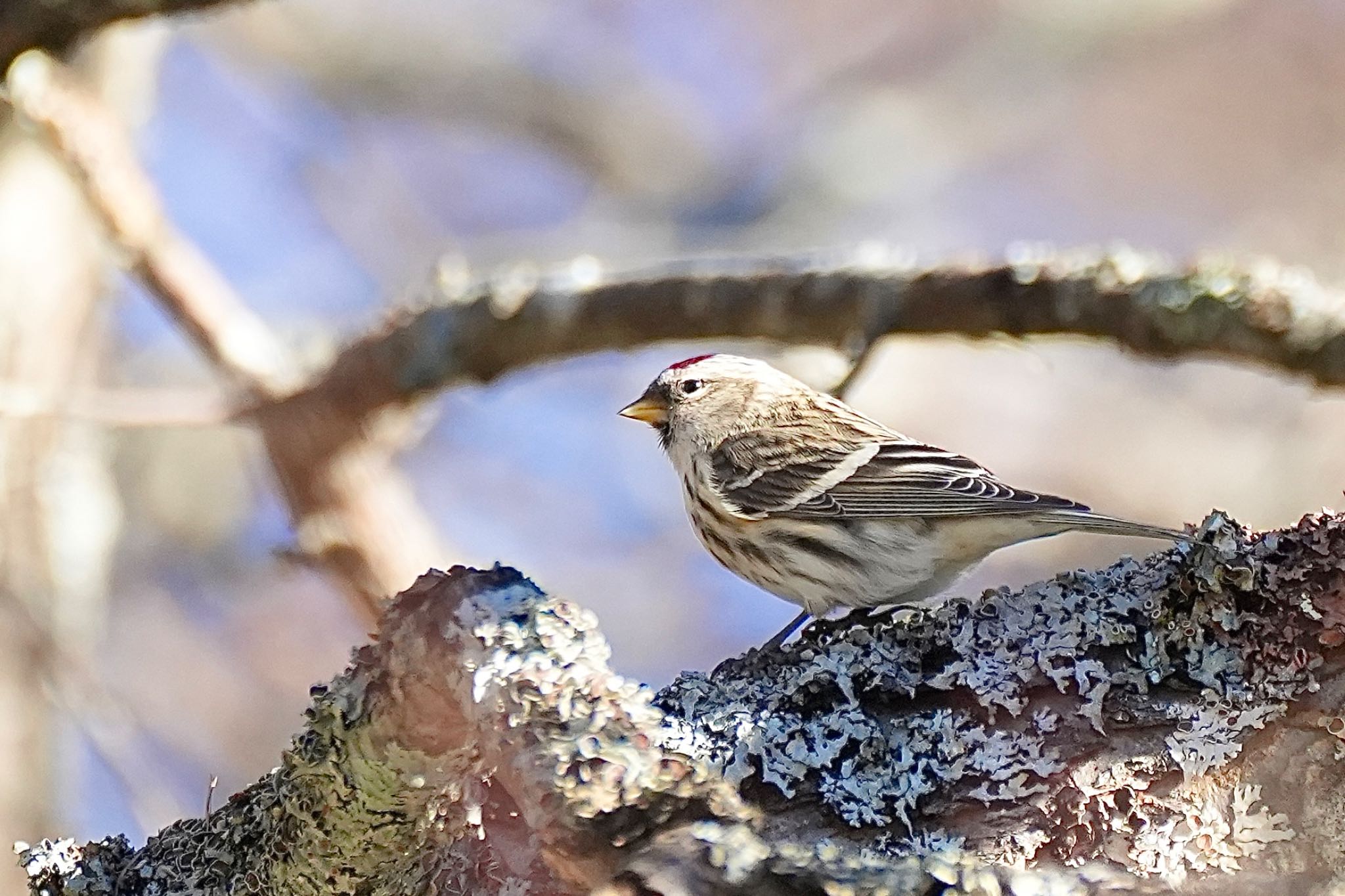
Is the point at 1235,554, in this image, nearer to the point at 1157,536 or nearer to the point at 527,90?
the point at 1157,536

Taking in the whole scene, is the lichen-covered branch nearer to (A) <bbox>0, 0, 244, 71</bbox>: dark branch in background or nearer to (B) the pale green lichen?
(A) <bbox>0, 0, 244, 71</bbox>: dark branch in background

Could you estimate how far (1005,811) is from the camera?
173cm

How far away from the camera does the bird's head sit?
381 cm

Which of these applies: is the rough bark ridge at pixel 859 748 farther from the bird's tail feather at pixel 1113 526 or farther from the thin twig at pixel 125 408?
the thin twig at pixel 125 408

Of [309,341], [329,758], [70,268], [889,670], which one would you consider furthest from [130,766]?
[889,670]

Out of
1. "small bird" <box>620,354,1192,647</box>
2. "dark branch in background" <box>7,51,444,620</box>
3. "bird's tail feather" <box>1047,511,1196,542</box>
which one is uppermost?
"dark branch in background" <box>7,51,444,620</box>

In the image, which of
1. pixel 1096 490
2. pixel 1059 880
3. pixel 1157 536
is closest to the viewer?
pixel 1059 880

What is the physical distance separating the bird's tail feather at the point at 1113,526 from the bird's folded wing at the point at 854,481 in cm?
2

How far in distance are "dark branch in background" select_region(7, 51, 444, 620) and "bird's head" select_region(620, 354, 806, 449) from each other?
81 centimetres

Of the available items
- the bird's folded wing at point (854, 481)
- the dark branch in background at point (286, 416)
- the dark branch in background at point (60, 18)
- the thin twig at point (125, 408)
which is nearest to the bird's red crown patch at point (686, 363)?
the bird's folded wing at point (854, 481)

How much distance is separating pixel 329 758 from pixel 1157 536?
132cm

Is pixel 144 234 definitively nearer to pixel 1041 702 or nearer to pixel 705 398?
pixel 705 398

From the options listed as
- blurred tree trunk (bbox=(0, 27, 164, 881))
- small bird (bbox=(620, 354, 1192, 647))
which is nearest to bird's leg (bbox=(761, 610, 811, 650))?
small bird (bbox=(620, 354, 1192, 647))

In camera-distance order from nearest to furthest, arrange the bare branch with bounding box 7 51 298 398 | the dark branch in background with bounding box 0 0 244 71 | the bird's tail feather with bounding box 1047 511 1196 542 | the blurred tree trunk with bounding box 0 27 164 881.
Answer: the bird's tail feather with bounding box 1047 511 1196 542
the dark branch in background with bounding box 0 0 244 71
the bare branch with bounding box 7 51 298 398
the blurred tree trunk with bounding box 0 27 164 881
